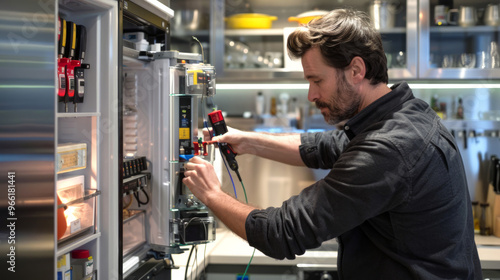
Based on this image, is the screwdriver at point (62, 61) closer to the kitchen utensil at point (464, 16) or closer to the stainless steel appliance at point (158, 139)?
the stainless steel appliance at point (158, 139)

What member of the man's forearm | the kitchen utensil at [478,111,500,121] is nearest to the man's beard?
the man's forearm

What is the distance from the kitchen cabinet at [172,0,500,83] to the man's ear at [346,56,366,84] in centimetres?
171

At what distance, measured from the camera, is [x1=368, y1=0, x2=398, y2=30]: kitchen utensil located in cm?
323

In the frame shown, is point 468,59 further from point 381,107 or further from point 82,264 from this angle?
point 82,264

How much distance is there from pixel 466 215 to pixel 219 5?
222 centimetres

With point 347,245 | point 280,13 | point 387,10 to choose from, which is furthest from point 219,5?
point 347,245

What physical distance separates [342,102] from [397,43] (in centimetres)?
184

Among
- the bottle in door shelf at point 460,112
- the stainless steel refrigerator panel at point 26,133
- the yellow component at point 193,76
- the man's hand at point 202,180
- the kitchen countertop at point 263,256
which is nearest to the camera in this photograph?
the stainless steel refrigerator panel at point 26,133

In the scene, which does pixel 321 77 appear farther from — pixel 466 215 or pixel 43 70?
pixel 43 70

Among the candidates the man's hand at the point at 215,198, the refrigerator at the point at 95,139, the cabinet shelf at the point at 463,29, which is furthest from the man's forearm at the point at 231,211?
the cabinet shelf at the point at 463,29

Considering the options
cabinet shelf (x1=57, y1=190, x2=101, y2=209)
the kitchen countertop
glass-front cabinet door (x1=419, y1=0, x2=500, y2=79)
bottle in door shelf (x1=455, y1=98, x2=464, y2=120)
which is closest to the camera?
cabinet shelf (x1=57, y1=190, x2=101, y2=209)

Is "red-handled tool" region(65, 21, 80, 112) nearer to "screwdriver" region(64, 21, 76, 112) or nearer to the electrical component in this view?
"screwdriver" region(64, 21, 76, 112)

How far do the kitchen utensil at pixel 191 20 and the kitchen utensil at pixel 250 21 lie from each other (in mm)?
147

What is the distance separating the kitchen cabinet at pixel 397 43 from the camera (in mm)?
3152
